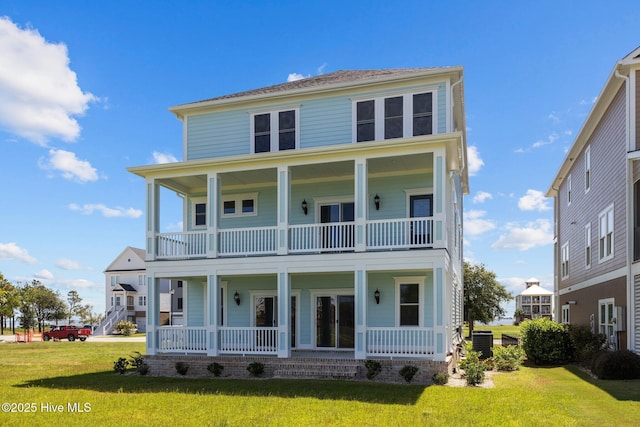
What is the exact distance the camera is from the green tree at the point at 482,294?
3884cm

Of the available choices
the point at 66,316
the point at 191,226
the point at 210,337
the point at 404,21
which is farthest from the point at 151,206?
the point at 66,316

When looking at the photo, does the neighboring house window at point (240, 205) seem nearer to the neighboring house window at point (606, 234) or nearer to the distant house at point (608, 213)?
the distant house at point (608, 213)

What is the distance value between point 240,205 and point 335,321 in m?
5.26

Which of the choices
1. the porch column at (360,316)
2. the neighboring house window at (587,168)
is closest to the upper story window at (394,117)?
the porch column at (360,316)

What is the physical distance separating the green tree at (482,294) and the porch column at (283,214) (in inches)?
1032

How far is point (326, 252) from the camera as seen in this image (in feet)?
54.5

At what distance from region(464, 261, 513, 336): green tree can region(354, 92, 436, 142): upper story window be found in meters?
24.7

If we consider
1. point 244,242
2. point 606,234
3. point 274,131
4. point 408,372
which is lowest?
point 408,372

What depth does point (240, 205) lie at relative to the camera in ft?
63.1

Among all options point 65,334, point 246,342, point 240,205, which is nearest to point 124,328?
point 65,334

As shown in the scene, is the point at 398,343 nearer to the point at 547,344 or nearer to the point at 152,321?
the point at 547,344

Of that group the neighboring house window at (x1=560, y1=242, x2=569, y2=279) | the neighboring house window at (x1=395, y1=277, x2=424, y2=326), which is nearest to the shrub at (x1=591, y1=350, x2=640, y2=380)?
the neighboring house window at (x1=395, y1=277, x2=424, y2=326)

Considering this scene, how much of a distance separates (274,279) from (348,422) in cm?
934

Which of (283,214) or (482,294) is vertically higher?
(283,214)
